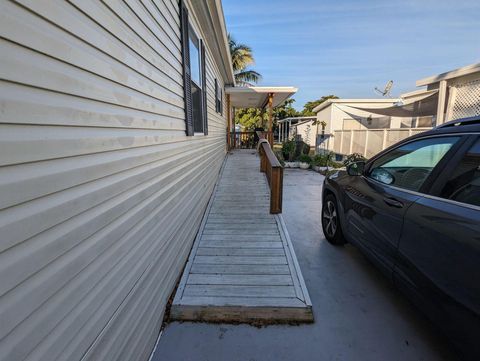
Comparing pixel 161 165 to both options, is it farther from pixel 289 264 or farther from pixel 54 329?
pixel 289 264

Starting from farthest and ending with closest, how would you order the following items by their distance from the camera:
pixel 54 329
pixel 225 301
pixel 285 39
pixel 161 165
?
pixel 285 39 < pixel 225 301 < pixel 161 165 < pixel 54 329

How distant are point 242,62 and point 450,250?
70.7 feet

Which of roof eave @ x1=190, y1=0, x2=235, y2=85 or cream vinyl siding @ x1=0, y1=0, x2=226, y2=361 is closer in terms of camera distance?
cream vinyl siding @ x1=0, y1=0, x2=226, y2=361

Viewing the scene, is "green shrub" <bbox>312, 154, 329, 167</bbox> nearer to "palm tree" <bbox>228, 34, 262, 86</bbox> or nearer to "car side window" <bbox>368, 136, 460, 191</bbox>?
"car side window" <bbox>368, 136, 460, 191</bbox>

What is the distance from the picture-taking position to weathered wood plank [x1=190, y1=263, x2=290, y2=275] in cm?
280

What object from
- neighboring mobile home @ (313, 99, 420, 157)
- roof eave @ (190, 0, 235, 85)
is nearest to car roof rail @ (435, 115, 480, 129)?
roof eave @ (190, 0, 235, 85)

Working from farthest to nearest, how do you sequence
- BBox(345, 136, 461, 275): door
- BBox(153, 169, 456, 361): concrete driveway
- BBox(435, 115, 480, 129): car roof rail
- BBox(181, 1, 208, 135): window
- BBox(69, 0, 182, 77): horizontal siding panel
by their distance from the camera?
BBox(181, 1, 208, 135): window
BBox(345, 136, 461, 275): door
BBox(153, 169, 456, 361): concrete driveway
BBox(435, 115, 480, 129): car roof rail
BBox(69, 0, 182, 77): horizontal siding panel

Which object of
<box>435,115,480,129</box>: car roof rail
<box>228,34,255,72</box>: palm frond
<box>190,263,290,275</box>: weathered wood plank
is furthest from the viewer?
<box>228,34,255,72</box>: palm frond

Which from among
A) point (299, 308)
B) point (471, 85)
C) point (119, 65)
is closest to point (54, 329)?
point (119, 65)

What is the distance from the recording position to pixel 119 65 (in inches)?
58.1

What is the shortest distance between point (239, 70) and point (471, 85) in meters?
17.6

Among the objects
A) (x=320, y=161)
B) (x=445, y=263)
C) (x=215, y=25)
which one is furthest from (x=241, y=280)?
(x=320, y=161)

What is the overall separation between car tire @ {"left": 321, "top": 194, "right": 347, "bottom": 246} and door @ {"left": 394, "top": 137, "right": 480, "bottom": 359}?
1.45 meters

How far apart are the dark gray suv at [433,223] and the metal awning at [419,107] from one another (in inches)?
288
